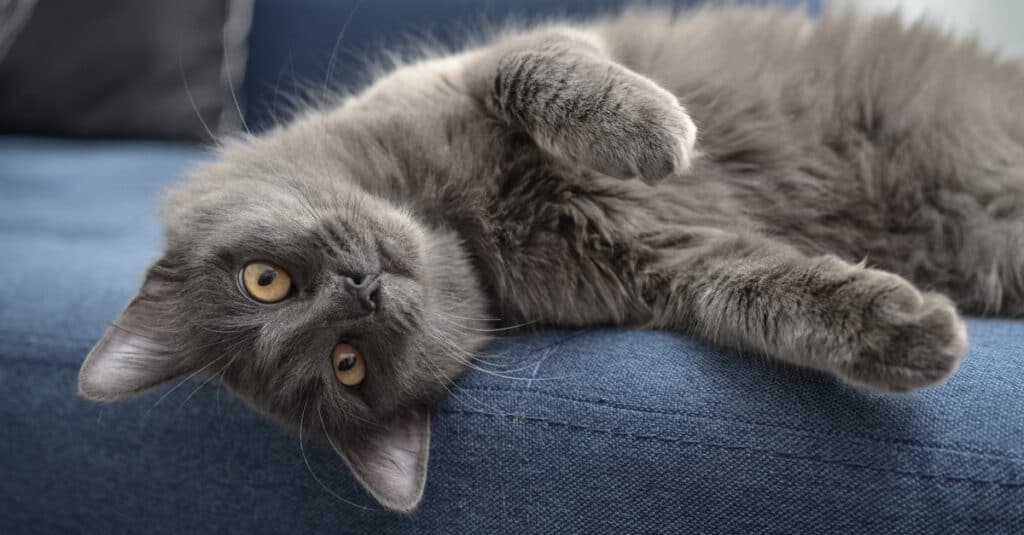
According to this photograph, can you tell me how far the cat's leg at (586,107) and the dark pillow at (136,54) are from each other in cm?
173

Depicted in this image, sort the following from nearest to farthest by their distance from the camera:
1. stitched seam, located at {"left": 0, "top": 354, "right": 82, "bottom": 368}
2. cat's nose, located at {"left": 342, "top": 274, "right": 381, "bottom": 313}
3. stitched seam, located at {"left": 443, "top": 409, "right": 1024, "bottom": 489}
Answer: stitched seam, located at {"left": 443, "top": 409, "right": 1024, "bottom": 489}
cat's nose, located at {"left": 342, "top": 274, "right": 381, "bottom": 313}
stitched seam, located at {"left": 0, "top": 354, "right": 82, "bottom": 368}

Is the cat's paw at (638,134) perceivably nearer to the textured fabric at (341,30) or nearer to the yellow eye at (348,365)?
the yellow eye at (348,365)

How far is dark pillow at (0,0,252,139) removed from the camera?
2.70 meters

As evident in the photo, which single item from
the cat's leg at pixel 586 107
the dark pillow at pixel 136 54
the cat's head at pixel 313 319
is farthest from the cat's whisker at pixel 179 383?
the dark pillow at pixel 136 54

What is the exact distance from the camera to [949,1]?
8.25 ft

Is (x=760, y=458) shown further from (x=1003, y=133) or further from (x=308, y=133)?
(x=308, y=133)

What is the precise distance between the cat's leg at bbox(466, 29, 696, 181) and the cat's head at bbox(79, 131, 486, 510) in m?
0.29

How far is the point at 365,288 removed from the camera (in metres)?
1.11

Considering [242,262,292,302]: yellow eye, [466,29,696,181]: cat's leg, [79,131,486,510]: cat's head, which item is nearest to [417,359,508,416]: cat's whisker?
[79,131,486,510]: cat's head

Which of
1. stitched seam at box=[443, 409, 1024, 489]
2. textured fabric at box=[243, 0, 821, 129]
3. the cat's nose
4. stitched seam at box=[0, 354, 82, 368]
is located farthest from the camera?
textured fabric at box=[243, 0, 821, 129]

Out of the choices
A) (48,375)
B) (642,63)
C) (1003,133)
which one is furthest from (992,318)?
(48,375)

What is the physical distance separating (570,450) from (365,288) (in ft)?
1.32

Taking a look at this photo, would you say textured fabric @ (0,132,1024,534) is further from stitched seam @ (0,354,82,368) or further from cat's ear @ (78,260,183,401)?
cat's ear @ (78,260,183,401)

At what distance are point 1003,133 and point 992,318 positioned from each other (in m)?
0.36
